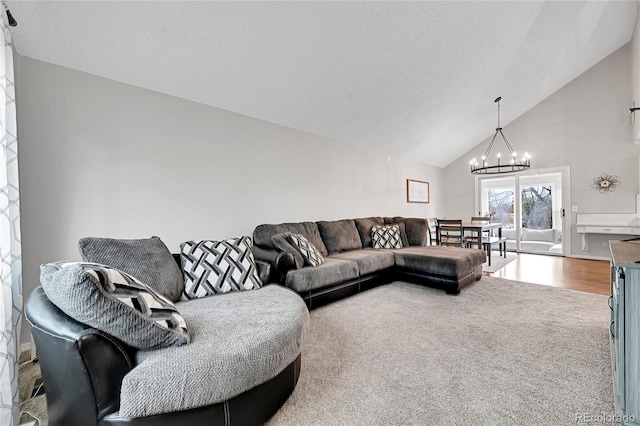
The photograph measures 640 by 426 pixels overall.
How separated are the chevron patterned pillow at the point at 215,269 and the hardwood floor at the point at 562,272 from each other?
12.9ft

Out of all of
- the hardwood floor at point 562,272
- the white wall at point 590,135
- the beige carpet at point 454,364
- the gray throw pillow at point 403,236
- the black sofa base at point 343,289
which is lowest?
the hardwood floor at point 562,272

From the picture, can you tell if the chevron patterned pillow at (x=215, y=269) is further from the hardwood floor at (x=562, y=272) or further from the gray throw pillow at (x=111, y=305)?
the hardwood floor at (x=562, y=272)

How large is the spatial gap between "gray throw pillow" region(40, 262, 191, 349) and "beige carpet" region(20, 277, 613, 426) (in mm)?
735

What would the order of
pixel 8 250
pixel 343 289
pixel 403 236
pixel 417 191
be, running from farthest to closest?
pixel 417 191, pixel 403 236, pixel 343 289, pixel 8 250

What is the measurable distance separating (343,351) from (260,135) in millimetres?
2797

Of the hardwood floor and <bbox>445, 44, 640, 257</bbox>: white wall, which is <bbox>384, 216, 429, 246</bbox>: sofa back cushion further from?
<bbox>445, 44, 640, 257</bbox>: white wall

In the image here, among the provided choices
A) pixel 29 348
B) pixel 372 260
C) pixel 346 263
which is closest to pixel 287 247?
pixel 346 263

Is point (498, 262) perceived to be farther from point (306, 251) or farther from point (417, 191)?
point (306, 251)

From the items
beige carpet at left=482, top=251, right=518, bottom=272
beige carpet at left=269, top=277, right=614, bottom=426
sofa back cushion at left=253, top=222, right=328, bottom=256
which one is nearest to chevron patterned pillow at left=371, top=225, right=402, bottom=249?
sofa back cushion at left=253, top=222, right=328, bottom=256

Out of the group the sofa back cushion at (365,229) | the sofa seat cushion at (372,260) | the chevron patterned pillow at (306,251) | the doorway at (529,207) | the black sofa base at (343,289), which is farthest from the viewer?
the doorway at (529,207)

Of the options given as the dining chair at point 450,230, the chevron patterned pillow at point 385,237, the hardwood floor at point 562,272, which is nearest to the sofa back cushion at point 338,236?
the chevron patterned pillow at point 385,237

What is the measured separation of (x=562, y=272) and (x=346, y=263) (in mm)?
3903

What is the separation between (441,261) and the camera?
3.35 meters

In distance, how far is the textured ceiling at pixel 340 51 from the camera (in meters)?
2.12
